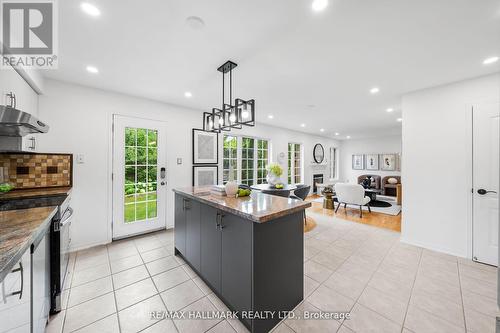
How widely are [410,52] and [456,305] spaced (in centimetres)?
259

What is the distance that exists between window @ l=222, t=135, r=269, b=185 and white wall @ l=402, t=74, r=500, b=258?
3571mm

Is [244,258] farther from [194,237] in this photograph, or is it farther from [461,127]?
[461,127]

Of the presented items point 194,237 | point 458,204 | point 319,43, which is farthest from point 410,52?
point 194,237

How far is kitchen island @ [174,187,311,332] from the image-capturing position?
1418mm

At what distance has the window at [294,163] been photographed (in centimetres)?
693

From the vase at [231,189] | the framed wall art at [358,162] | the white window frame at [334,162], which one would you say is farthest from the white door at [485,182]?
the white window frame at [334,162]

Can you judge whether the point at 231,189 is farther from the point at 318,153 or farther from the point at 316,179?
the point at 318,153

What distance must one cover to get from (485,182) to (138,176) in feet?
17.4

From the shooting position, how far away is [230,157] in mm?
4992

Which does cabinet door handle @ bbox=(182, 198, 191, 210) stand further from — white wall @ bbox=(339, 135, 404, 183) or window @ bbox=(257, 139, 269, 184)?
white wall @ bbox=(339, 135, 404, 183)

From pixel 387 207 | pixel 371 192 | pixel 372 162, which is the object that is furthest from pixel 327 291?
pixel 372 162

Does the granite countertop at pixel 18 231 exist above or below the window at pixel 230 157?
below

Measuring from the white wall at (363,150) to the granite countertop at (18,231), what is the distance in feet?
30.9

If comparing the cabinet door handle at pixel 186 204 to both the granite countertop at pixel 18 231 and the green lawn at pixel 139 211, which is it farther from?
the green lawn at pixel 139 211
